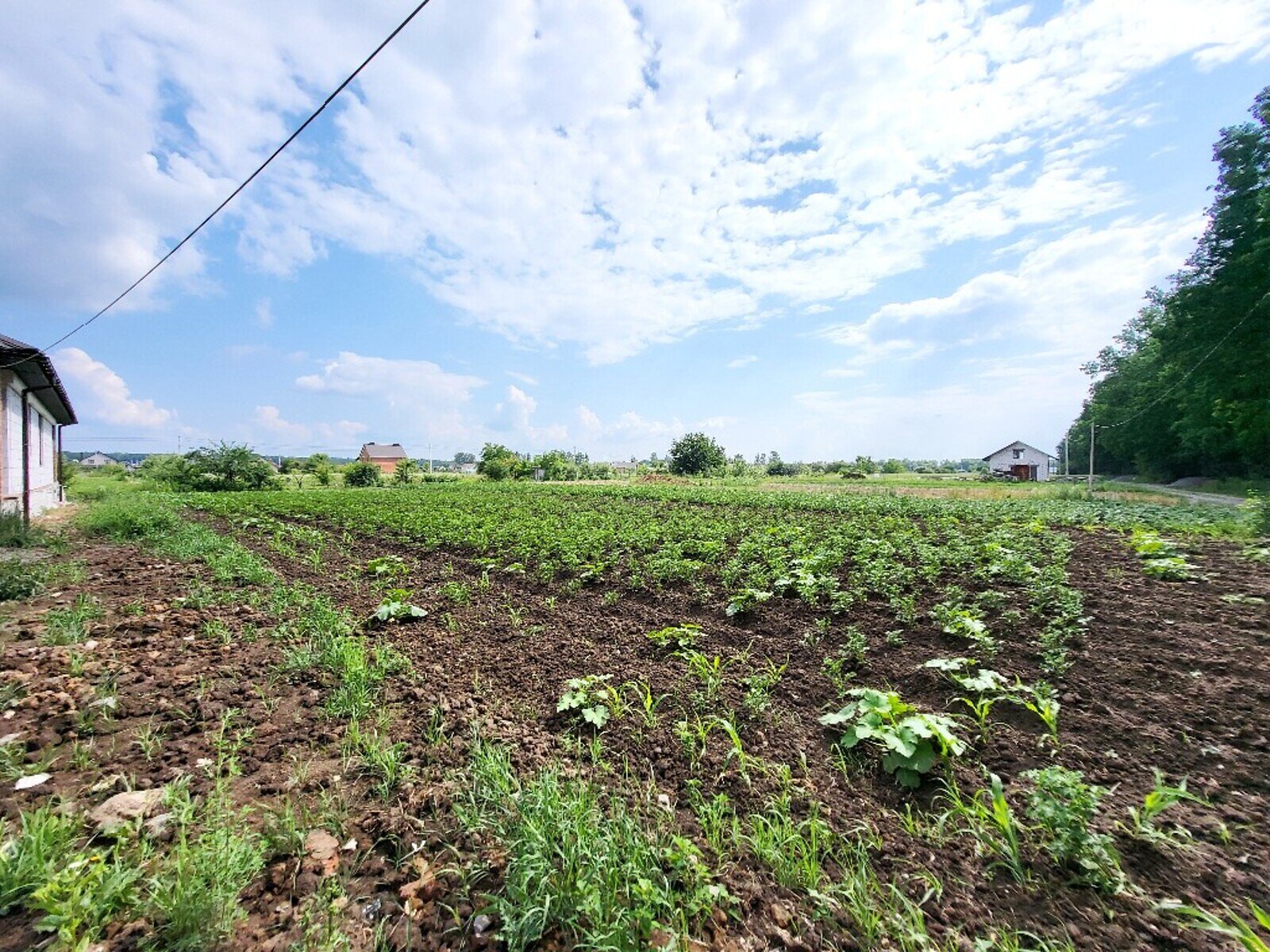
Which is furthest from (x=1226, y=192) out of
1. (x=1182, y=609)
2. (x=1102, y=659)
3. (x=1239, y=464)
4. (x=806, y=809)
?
(x=806, y=809)

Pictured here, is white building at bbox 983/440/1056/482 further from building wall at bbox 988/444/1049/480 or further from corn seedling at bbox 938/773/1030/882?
corn seedling at bbox 938/773/1030/882

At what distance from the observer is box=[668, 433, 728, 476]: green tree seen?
55.5 meters

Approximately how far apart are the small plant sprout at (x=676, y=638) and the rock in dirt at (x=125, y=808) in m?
3.35

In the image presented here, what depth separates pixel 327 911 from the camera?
204 centimetres

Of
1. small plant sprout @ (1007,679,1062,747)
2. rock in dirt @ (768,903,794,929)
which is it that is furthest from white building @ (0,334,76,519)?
small plant sprout @ (1007,679,1062,747)

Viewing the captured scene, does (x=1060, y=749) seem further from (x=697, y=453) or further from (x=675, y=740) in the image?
(x=697, y=453)

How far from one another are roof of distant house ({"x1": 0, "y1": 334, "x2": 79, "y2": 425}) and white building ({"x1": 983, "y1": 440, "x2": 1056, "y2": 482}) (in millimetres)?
67644

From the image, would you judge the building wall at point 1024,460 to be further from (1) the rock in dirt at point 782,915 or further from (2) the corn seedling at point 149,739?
(2) the corn seedling at point 149,739

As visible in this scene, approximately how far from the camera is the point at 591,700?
3.62 metres

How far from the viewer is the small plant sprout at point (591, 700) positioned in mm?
3387

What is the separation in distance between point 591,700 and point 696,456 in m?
52.6

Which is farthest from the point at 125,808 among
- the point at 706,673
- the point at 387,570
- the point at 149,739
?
the point at 387,570

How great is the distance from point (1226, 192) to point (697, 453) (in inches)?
1564

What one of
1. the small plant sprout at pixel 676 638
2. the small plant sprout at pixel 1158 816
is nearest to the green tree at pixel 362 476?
the small plant sprout at pixel 676 638
